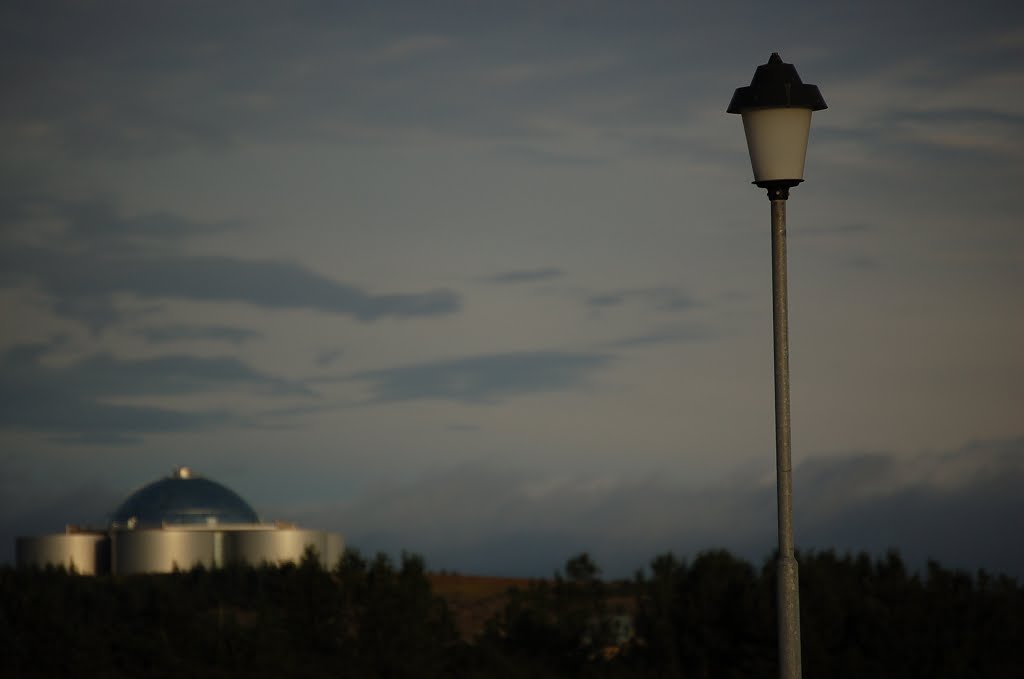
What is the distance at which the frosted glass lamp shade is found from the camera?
1023 cm

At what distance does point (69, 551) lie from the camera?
2741 inches

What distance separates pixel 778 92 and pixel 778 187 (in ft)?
2.28

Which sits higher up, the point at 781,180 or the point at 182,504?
the point at 781,180

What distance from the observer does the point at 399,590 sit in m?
34.1

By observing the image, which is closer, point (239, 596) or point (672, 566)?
point (672, 566)

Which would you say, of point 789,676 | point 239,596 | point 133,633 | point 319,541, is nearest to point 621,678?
point 133,633

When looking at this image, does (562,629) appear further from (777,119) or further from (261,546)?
(261,546)

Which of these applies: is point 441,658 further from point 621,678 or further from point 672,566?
point 672,566

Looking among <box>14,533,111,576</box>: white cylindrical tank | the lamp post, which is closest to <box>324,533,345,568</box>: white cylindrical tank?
<box>14,533,111,576</box>: white cylindrical tank

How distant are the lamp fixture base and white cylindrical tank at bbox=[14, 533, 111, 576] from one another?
6409cm

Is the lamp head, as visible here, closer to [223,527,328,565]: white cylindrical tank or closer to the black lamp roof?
the black lamp roof

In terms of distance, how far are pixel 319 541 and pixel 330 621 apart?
37.4m

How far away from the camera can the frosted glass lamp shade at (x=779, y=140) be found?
10.2m

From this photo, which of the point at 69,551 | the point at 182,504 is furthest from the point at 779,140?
the point at 69,551
